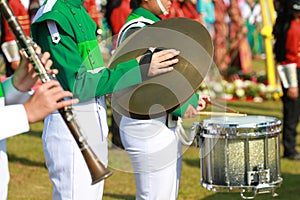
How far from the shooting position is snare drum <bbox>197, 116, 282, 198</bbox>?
5.00m

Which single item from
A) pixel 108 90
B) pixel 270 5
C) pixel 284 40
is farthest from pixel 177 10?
pixel 108 90

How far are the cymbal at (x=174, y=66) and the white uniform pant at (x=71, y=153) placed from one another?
0.17m

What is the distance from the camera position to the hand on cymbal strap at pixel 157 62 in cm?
360

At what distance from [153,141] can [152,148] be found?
39mm

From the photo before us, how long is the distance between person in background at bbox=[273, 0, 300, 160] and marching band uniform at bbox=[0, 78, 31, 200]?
17.4 ft

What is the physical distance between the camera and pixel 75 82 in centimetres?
353

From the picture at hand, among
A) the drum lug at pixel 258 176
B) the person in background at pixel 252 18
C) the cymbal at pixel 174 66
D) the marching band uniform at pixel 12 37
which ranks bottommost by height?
the person in background at pixel 252 18

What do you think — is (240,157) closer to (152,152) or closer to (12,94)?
(152,152)

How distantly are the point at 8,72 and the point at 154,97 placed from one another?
17.8ft

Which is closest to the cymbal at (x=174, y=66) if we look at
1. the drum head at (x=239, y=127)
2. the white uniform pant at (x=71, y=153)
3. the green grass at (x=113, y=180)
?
the white uniform pant at (x=71, y=153)

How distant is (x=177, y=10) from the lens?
10711mm

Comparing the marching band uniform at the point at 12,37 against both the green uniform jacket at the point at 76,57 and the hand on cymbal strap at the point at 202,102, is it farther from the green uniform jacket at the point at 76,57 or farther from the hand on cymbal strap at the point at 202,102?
the green uniform jacket at the point at 76,57

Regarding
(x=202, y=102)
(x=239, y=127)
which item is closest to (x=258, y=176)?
(x=239, y=127)

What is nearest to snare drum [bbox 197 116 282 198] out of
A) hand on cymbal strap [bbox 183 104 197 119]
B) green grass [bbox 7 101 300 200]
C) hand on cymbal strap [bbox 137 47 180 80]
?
hand on cymbal strap [bbox 183 104 197 119]
